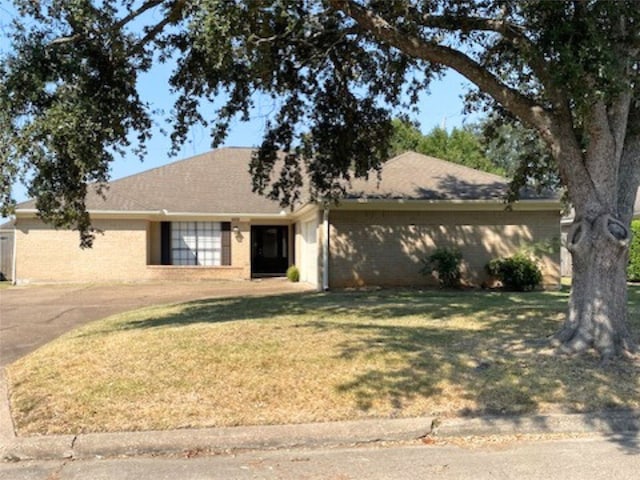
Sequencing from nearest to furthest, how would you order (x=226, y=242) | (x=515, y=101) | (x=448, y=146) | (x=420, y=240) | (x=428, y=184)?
1. (x=515, y=101)
2. (x=420, y=240)
3. (x=428, y=184)
4. (x=226, y=242)
5. (x=448, y=146)

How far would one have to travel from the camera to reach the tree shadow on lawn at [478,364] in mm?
6047

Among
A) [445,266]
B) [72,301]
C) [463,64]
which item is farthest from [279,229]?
[463,64]

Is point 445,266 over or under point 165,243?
under

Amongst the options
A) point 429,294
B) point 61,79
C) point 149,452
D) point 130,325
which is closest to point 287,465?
point 149,452

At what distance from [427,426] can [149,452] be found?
2459 millimetres

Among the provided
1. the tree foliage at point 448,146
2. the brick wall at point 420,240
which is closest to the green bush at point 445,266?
the brick wall at point 420,240

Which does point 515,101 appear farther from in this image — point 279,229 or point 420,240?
point 279,229

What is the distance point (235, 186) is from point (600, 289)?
20.2 meters

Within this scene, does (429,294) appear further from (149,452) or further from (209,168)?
(209,168)

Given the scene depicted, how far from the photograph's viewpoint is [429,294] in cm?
1673

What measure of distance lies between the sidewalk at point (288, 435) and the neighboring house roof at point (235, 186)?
12.6m

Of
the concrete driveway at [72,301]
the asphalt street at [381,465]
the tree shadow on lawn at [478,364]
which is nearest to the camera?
the asphalt street at [381,465]

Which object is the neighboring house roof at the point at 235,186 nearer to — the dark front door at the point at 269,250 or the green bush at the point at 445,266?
the green bush at the point at 445,266

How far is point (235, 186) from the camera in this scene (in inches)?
1039
